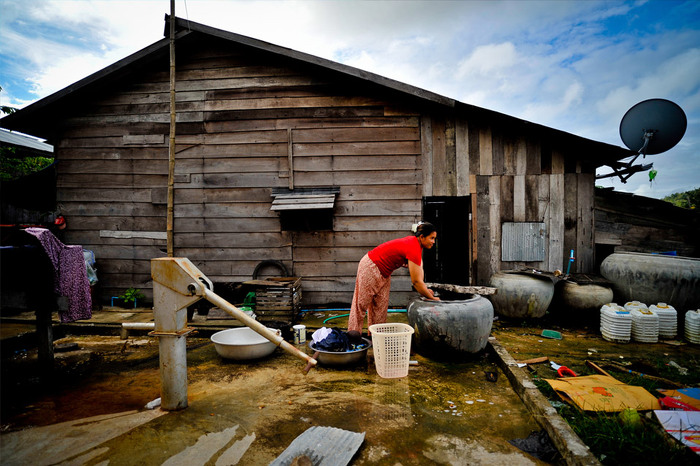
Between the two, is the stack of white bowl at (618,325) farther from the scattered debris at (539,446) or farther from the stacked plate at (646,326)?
the scattered debris at (539,446)

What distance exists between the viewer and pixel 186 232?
706 centimetres

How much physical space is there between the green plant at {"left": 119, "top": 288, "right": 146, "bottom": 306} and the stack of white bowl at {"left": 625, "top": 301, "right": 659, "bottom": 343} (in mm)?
9289

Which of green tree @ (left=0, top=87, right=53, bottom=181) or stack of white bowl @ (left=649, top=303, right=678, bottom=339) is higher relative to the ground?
green tree @ (left=0, top=87, right=53, bottom=181)

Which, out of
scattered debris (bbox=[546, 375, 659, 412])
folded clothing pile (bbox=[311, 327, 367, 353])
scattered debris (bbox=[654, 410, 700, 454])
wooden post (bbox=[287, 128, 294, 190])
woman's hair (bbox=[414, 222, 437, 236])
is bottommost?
scattered debris (bbox=[546, 375, 659, 412])

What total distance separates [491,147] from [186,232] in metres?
6.83

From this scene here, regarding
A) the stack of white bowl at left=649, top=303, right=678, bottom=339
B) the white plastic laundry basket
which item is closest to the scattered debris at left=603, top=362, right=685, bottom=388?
the stack of white bowl at left=649, top=303, right=678, bottom=339

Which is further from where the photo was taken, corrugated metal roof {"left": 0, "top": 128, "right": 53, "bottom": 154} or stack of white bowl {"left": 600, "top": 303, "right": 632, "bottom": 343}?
corrugated metal roof {"left": 0, "top": 128, "right": 53, "bottom": 154}

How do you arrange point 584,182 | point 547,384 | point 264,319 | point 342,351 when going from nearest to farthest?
1. point 547,384
2. point 342,351
3. point 264,319
4. point 584,182

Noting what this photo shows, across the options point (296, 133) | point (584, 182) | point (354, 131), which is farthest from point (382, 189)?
point (584, 182)

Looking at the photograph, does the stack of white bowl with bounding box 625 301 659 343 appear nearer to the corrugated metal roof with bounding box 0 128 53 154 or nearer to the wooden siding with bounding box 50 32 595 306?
the wooden siding with bounding box 50 32 595 306

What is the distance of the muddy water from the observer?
2.40 metres

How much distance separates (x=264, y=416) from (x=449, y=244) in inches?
280

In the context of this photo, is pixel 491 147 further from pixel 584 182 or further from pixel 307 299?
pixel 307 299

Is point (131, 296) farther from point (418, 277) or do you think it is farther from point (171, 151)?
point (418, 277)
